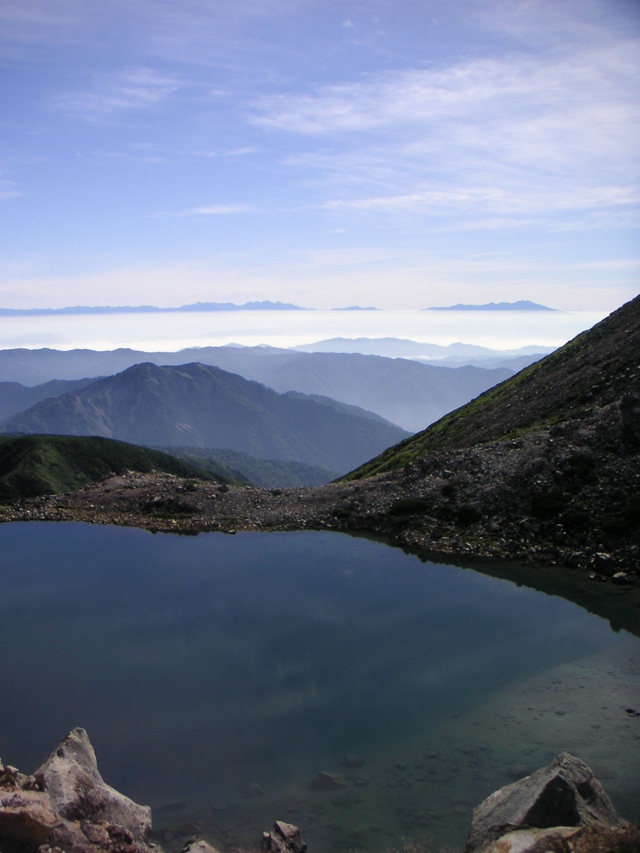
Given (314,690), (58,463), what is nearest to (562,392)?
(314,690)

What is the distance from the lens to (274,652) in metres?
35.1

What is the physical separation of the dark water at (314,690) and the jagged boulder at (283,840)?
2.24 feet

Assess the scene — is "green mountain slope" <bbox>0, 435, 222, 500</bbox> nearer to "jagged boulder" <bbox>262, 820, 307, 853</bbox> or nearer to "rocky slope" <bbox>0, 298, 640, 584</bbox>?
"rocky slope" <bbox>0, 298, 640, 584</bbox>

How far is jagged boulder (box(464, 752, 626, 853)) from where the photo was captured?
19219 millimetres

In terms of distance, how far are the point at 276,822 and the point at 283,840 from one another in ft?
2.40

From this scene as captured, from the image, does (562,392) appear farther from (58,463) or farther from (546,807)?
(58,463)

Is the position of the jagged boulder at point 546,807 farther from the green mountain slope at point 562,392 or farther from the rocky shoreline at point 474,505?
the green mountain slope at point 562,392

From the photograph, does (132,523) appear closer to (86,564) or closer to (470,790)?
(86,564)

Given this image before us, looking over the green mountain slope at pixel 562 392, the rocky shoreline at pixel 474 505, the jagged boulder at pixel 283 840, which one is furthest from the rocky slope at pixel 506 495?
the jagged boulder at pixel 283 840

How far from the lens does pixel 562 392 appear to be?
72.8 m

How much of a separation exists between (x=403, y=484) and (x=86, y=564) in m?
29.1

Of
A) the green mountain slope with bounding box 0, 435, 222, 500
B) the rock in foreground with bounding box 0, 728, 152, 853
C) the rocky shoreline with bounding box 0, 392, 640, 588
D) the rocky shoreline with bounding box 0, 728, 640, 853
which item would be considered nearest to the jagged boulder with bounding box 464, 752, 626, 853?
the rocky shoreline with bounding box 0, 728, 640, 853

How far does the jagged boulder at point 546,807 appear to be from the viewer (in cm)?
1922

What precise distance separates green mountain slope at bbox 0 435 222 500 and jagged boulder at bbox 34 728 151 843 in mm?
70145
